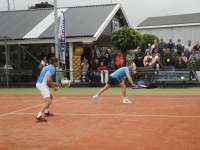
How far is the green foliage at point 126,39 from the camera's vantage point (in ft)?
73.2

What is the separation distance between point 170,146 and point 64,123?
363 cm

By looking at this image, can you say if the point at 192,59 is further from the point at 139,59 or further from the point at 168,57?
the point at 139,59

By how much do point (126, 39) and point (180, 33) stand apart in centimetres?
1421

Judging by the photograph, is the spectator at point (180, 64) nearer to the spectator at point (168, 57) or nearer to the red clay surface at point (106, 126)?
the spectator at point (168, 57)

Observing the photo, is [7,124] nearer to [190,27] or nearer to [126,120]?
[126,120]

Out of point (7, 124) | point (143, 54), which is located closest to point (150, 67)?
point (143, 54)

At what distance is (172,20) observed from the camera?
4009 centimetres

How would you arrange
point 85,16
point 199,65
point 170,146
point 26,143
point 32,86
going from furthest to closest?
point 85,16
point 32,86
point 199,65
point 26,143
point 170,146

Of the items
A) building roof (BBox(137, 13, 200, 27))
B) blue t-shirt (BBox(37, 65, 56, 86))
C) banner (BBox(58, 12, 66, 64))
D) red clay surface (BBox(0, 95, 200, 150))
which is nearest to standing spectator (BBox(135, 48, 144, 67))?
banner (BBox(58, 12, 66, 64))

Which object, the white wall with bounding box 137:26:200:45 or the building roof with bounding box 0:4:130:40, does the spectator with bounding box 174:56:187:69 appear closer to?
the building roof with bounding box 0:4:130:40

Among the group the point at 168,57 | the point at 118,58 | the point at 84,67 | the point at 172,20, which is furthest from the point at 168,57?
the point at 172,20

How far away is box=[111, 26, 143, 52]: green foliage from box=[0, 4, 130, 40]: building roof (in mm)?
1221

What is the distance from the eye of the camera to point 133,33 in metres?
22.6

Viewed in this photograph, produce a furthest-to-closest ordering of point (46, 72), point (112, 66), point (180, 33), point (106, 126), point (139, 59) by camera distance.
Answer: point (180, 33) → point (112, 66) → point (139, 59) → point (46, 72) → point (106, 126)
